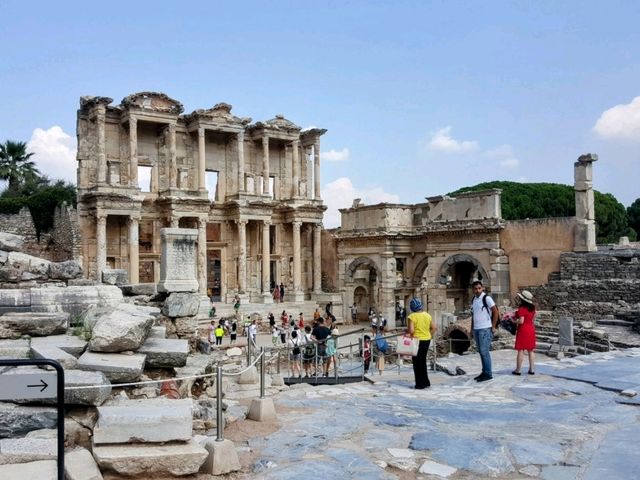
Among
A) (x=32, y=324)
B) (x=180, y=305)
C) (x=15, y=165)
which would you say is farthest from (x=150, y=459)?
(x=15, y=165)

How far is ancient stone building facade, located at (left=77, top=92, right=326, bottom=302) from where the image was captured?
94.7 feet

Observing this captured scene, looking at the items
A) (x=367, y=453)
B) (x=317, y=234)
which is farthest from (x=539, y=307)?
(x=367, y=453)

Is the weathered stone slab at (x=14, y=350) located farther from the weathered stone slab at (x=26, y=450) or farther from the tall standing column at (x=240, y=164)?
the tall standing column at (x=240, y=164)

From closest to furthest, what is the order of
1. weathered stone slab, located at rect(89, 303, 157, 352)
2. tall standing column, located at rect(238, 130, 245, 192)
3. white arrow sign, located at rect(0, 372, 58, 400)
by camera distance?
white arrow sign, located at rect(0, 372, 58, 400) → weathered stone slab, located at rect(89, 303, 157, 352) → tall standing column, located at rect(238, 130, 245, 192)

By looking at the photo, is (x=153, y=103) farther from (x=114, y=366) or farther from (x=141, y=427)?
(x=141, y=427)

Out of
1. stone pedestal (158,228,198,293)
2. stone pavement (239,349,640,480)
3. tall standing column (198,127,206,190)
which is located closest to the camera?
stone pavement (239,349,640,480)

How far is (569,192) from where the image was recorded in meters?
57.8

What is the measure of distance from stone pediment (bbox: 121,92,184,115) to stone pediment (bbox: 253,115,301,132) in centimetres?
475

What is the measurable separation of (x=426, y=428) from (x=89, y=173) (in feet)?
87.9

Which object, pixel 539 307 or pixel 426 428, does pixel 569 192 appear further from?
pixel 426 428

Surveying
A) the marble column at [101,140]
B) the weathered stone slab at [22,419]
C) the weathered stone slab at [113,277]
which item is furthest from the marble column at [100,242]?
the weathered stone slab at [22,419]

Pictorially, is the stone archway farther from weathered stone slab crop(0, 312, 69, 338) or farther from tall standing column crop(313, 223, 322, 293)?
weathered stone slab crop(0, 312, 69, 338)

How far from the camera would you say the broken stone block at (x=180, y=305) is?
37.8 ft

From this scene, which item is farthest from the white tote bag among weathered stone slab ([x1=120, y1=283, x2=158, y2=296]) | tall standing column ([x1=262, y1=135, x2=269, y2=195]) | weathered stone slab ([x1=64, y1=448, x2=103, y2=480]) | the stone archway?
tall standing column ([x1=262, y1=135, x2=269, y2=195])
